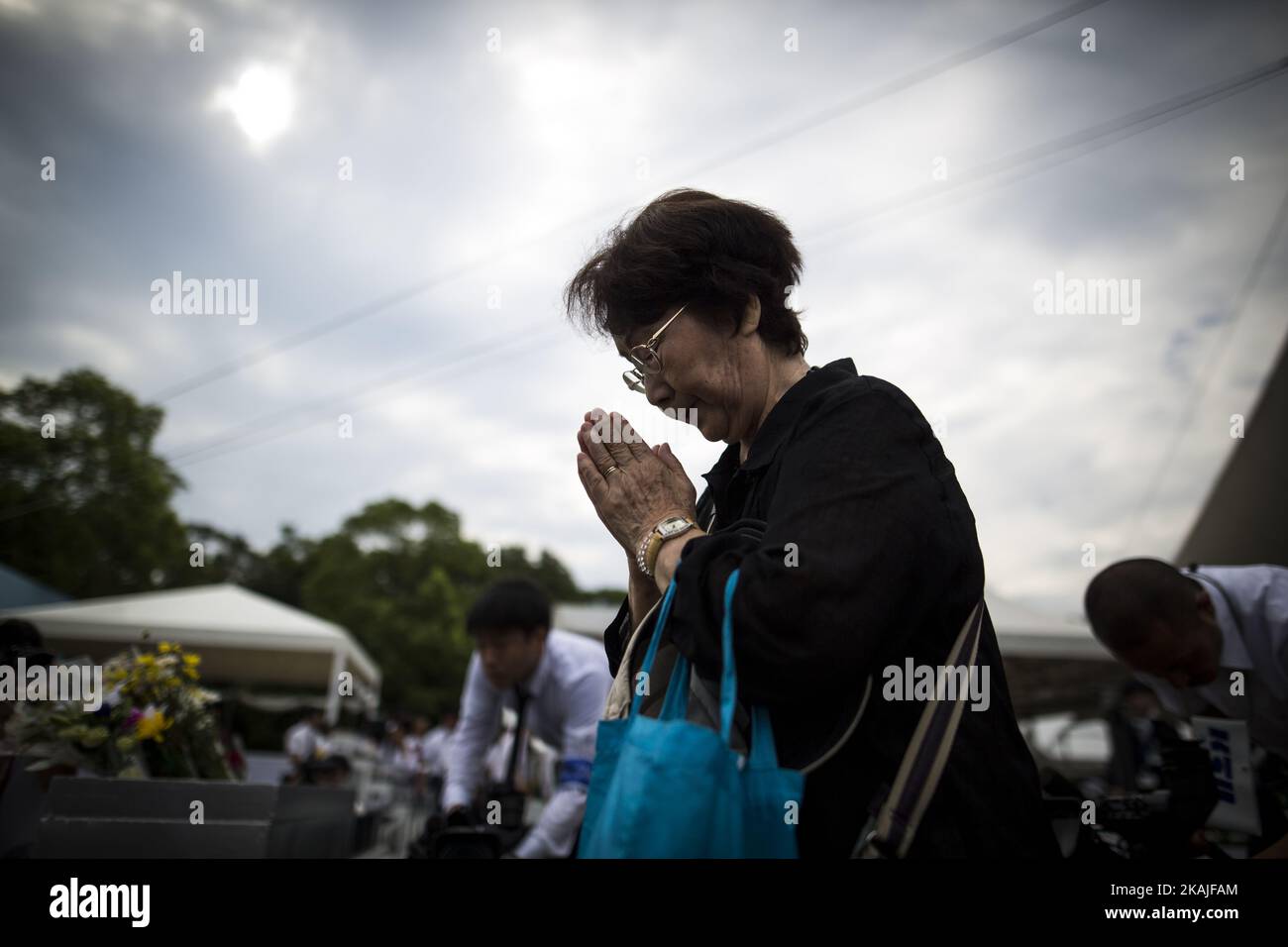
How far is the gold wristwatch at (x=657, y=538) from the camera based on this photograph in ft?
3.90

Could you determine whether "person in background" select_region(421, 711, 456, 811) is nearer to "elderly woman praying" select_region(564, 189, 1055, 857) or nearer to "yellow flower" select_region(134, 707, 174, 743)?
"yellow flower" select_region(134, 707, 174, 743)

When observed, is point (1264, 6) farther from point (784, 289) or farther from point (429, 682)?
point (429, 682)

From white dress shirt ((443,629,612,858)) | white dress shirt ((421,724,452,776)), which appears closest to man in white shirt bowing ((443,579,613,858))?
white dress shirt ((443,629,612,858))

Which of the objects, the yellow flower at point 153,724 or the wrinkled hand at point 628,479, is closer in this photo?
the wrinkled hand at point 628,479

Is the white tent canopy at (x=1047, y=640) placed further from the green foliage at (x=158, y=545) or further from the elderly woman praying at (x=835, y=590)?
the elderly woman praying at (x=835, y=590)

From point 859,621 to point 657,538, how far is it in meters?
0.36

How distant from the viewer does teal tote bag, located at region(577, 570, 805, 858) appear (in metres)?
0.89

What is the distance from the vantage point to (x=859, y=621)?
3.13ft

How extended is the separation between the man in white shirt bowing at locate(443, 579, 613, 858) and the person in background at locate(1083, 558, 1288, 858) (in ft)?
7.09

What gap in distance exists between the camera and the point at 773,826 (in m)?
0.92

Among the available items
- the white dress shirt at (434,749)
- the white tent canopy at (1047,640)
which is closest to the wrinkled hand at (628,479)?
the white tent canopy at (1047,640)

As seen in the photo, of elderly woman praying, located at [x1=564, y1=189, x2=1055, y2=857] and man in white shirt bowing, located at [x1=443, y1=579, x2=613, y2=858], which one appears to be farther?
man in white shirt bowing, located at [x1=443, y1=579, x2=613, y2=858]

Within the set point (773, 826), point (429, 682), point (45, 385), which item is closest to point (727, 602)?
point (773, 826)
